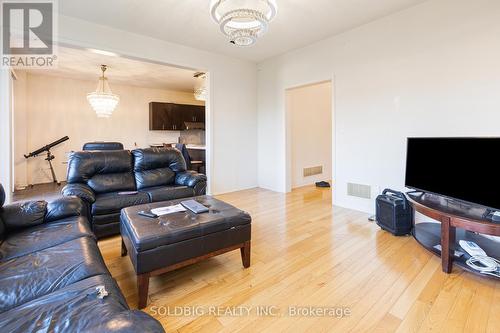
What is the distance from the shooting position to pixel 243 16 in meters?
2.15

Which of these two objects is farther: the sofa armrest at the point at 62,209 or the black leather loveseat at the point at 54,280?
the sofa armrest at the point at 62,209

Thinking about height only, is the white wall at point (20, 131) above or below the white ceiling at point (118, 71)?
below

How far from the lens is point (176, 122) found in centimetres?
748

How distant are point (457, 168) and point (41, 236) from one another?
3395mm

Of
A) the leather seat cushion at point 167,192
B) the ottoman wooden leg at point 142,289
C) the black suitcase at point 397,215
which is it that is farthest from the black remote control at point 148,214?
the black suitcase at point 397,215

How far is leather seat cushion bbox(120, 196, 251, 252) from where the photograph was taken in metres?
1.69

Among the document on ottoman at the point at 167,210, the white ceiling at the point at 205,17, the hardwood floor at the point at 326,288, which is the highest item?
the white ceiling at the point at 205,17

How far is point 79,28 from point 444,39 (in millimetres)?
4571

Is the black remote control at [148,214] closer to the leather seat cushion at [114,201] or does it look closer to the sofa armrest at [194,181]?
the leather seat cushion at [114,201]

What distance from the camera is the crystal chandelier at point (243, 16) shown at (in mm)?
2129

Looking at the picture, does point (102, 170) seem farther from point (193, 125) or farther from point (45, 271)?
point (193, 125)

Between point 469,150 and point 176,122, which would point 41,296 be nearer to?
point 469,150

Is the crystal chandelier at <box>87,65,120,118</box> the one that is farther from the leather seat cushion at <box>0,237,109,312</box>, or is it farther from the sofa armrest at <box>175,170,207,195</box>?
the leather seat cushion at <box>0,237,109,312</box>

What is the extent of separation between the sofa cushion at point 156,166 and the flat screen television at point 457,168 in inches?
120
